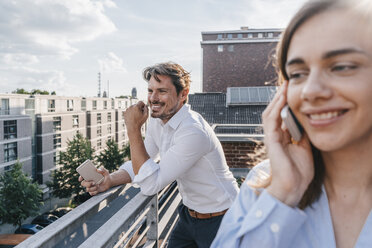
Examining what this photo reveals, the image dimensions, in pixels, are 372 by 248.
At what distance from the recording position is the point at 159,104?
261 cm

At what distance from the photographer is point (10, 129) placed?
3122 cm

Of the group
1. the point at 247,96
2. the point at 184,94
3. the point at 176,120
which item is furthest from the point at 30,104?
the point at 176,120

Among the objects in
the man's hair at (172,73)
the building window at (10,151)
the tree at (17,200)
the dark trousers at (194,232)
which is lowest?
the tree at (17,200)

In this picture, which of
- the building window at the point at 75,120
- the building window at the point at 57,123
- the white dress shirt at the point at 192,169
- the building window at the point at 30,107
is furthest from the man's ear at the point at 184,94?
the building window at the point at 75,120

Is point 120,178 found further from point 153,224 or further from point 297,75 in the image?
point 297,75

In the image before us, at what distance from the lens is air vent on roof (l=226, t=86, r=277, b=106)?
20812mm

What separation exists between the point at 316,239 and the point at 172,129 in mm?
1591

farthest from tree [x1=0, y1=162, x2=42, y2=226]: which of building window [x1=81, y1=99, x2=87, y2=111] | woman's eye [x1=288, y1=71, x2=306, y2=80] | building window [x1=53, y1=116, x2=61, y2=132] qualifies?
woman's eye [x1=288, y1=71, x2=306, y2=80]

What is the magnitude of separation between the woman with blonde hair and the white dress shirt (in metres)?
0.99

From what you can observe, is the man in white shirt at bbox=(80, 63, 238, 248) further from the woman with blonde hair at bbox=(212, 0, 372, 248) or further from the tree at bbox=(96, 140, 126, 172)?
the tree at bbox=(96, 140, 126, 172)

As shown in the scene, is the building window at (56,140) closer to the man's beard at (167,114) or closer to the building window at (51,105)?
the building window at (51,105)

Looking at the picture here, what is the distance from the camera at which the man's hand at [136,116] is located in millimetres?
2359

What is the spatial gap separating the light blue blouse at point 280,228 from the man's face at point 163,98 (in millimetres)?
1634

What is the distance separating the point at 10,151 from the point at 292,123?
3639cm
